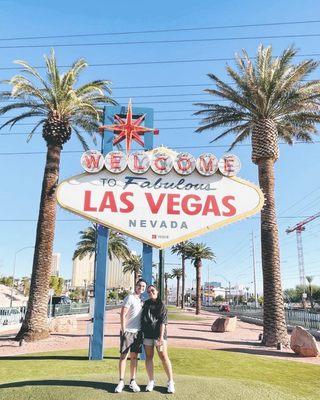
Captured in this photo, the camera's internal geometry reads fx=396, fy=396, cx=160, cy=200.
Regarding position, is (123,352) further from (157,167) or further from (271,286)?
(271,286)

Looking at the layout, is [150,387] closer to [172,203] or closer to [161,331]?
[161,331]

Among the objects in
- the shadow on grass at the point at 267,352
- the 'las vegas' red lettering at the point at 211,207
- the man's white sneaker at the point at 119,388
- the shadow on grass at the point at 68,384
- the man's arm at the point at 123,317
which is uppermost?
the 'las vegas' red lettering at the point at 211,207

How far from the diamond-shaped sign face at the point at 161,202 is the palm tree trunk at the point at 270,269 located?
7773mm

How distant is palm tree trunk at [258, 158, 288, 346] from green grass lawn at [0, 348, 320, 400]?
4782 mm

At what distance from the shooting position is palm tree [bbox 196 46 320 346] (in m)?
18.7

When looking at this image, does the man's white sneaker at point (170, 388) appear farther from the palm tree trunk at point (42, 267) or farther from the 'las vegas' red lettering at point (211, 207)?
the palm tree trunk at point (42, 267)

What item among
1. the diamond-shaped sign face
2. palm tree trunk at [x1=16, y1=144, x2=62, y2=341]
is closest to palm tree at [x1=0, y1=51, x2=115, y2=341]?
palm tree trunk at [x1=16, y1=144, x2=62, y2=341]

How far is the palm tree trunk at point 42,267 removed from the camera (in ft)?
60.8

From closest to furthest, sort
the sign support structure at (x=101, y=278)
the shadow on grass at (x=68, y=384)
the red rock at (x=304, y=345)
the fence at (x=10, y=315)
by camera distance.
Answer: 1. the shadow on grass at (x=68, y=384)
2. the sign support structure at (x=101, y=278)
3. the red rock at (x=304, y=345)
4. the fence at (x=10, y=315)

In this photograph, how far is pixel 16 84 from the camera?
776 inches

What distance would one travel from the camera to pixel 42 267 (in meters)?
19.1

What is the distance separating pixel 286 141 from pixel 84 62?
13.1 meters

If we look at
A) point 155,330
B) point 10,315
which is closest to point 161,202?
point 155,330

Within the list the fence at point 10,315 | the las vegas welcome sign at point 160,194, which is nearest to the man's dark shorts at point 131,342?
the las vegas welcome sign at point 160,194
